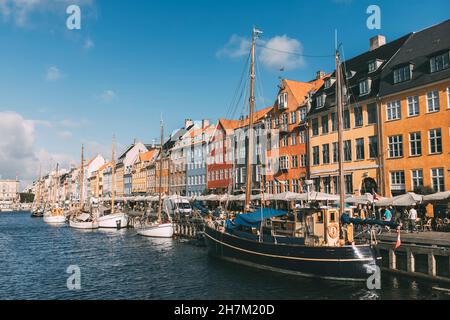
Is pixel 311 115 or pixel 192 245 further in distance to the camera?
pixel 311 115

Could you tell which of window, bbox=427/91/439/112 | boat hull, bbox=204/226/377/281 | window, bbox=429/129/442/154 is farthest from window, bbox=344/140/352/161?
boat hull, bbox=204/226/377/281

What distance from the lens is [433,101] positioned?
37.7 metres

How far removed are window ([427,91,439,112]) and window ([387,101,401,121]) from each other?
3.17m

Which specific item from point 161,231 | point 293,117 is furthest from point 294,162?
point 161,231

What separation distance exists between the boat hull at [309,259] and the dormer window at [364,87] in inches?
927

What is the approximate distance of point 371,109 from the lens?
44.0 m

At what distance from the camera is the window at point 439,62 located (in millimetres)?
36938

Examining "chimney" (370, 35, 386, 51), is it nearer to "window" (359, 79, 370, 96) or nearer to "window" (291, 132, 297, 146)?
"window" (359, 79, 370, 96)

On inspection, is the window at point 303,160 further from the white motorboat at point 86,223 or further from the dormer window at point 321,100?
the white motorboat at point 86,223

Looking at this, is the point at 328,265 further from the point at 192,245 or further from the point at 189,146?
the point at 189,146

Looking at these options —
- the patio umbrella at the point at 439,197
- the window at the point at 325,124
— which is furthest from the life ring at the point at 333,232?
the window at the point at 325,124
